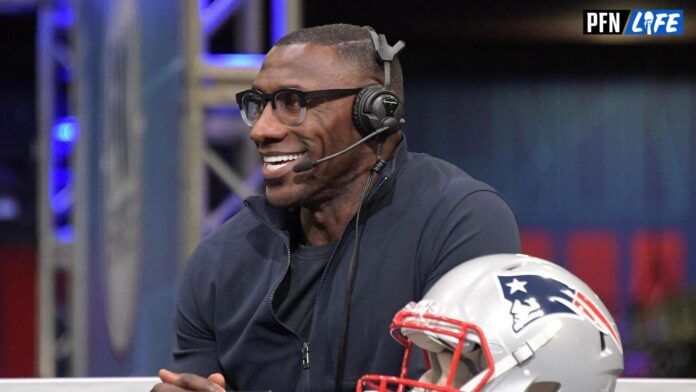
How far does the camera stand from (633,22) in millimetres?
4410

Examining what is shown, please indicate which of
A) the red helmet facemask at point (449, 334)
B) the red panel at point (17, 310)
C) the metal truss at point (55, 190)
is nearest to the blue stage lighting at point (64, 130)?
the metal truss at point (55, 190)

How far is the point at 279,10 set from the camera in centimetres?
361

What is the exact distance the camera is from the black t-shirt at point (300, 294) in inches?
72.1

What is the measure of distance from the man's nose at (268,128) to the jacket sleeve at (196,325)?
0.27 metres

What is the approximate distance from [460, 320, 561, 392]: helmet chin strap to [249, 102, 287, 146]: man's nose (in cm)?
69

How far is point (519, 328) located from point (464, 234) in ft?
1.39

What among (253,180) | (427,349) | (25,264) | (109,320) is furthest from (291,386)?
(25,264)

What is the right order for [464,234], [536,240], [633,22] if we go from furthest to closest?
[536,240] < [633,22] < [464,234]

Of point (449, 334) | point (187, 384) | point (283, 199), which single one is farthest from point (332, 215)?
point (449, 334)

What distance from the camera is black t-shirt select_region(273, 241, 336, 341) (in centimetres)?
183

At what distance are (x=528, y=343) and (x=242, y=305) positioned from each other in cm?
70

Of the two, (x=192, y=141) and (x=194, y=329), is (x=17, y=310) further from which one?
(x=194, y=329)

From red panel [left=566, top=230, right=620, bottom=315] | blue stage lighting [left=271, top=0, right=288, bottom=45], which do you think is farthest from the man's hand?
red panel [left=566, top=230, right=620, bottom=315]

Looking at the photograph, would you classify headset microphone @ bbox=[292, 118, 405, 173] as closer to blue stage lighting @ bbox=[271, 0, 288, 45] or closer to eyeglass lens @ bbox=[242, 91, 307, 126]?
eyeglass lens @ bbox=[242, 91, 307, 126]
